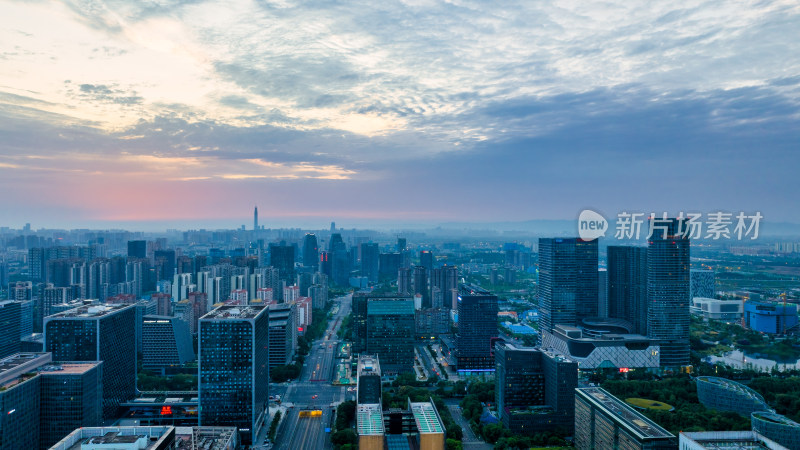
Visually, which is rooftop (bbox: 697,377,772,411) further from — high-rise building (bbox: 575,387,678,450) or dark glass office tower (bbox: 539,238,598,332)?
dark glass office tower (bbox: 539,238,598,332)

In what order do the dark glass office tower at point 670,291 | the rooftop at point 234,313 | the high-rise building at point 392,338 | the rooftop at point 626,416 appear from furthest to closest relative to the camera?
the dark glass office tower at point 670,291
the high-rise building at point 392,338
the rooftop at point 234,313
the rooftop at point 626,416

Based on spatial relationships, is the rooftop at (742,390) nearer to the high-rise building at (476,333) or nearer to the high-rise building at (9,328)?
the high-rise building at (476,333)

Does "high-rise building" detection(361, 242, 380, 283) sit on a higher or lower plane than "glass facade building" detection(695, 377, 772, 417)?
higher

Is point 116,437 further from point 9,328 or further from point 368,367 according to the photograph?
point 9,328

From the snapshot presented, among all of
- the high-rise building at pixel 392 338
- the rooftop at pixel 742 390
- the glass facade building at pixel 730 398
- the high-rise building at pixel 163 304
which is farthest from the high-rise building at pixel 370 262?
Answer: the rooftop at pixel 742 390

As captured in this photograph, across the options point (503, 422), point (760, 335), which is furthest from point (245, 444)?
point (760, 335)

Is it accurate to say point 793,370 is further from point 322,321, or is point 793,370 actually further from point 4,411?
point 4,411

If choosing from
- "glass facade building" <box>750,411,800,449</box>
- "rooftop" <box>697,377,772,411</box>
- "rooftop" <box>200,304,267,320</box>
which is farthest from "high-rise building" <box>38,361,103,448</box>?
"rooftop" <box>697,377,772,411</box>

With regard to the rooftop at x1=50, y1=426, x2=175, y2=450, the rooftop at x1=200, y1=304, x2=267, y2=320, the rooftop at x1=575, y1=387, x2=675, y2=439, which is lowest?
the rooftop at x1=575, y1=387, x2=675, y2=439
